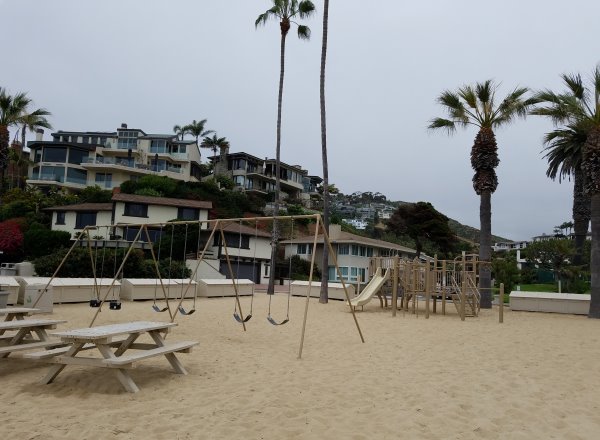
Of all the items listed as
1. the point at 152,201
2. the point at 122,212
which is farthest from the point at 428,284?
the point at 122,212

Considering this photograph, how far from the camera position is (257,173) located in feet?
225

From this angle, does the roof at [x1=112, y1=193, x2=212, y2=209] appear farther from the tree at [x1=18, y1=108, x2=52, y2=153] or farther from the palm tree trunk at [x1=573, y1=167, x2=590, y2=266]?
the palm tree trunk at [x1=573, y1=167, x2=590, y2=266]

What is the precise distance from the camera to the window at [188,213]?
135ft

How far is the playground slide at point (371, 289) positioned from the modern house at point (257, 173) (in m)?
48.4

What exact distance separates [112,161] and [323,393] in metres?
56.3

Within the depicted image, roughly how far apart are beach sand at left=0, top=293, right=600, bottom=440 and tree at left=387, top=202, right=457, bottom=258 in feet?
133

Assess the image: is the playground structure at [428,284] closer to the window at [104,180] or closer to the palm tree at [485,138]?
the palm tree at [485,138]

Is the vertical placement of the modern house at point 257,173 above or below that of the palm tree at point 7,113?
above

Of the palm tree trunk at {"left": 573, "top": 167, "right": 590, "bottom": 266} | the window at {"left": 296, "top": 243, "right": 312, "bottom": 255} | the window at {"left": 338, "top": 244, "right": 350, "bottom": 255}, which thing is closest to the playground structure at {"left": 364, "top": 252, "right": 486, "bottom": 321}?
the palm tree trunk at {"left": 573, "top": 167, "right": 590, "bottom": 266}

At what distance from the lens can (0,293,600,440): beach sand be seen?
4516 millimetres

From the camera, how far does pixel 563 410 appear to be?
18.1ft

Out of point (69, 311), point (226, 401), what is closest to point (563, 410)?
point (226, 401)

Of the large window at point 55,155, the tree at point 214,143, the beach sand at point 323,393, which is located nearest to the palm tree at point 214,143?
the tree at point 214,143

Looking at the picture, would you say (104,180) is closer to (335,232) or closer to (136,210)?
(136,210)
